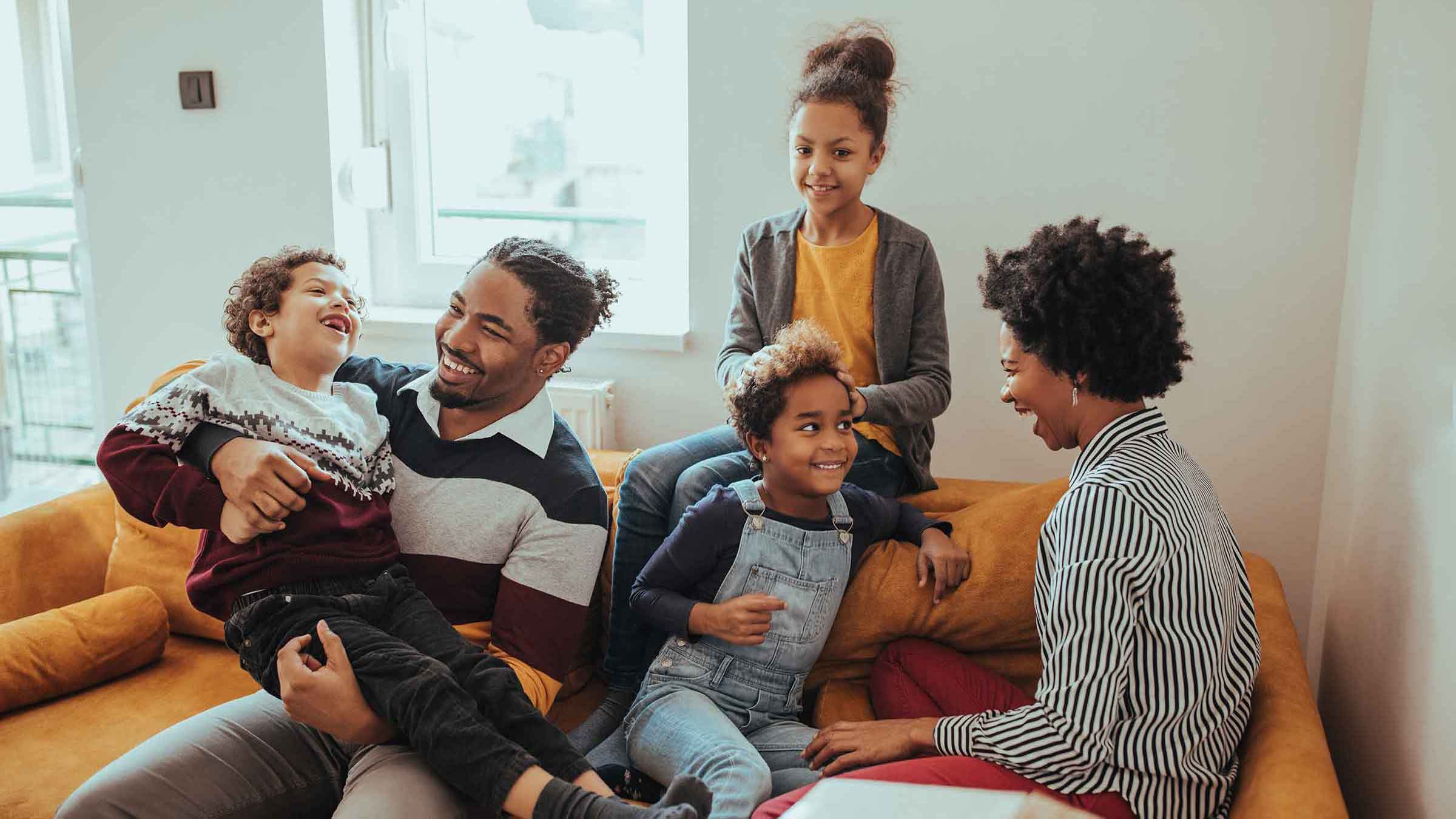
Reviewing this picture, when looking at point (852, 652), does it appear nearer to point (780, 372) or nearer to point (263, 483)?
point (780, 372)

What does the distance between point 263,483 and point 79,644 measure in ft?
2.35

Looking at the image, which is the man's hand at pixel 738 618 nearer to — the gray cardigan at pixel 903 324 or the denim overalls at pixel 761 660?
the denim overalls at pixel 761 660

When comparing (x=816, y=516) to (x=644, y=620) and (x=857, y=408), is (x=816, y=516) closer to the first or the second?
(x=857, y=408)

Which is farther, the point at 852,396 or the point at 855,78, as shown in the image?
the point at 855,78

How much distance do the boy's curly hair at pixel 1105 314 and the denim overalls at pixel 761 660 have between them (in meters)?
0.47

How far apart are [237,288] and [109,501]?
2.59 ft

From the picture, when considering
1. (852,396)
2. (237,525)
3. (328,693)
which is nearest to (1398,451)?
(852,396)

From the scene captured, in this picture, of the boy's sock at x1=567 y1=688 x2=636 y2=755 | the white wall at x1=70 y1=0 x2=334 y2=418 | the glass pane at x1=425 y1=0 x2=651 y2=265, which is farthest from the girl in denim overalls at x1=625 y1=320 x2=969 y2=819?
the white wall at x1=70 y1=0 x2=334 y2=418

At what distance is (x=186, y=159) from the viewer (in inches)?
114

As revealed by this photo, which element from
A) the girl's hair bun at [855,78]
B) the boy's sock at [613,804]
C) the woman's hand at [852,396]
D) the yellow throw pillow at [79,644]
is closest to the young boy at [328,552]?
the boy's sock at [613,804]

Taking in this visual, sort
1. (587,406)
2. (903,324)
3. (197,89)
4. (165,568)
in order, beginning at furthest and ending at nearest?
1. (197,89)
2. (587,406)
3. (165,568)
4. (903,324)

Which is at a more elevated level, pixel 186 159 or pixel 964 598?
pixel 186 159

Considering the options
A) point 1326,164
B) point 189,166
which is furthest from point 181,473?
point 1326,164

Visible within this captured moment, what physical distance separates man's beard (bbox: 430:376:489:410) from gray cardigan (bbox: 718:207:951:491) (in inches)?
17.7
